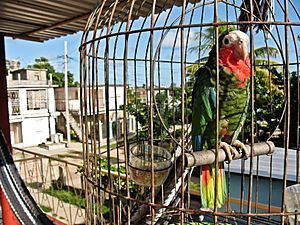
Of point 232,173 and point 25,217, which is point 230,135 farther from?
point 232,173

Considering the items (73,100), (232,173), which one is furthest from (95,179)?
(73,100)

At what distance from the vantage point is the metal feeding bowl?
3.20 ft

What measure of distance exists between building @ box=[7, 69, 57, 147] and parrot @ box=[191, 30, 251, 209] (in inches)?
347

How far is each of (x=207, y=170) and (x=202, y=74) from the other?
0.34 metres

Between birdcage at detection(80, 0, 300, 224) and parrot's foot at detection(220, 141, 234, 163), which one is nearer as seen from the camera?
birdcage at detection(80, 0, 300, 224)

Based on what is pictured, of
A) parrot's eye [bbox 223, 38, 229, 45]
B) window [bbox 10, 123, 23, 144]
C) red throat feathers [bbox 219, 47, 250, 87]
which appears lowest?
window [bbox 10, 123, 23, 144]

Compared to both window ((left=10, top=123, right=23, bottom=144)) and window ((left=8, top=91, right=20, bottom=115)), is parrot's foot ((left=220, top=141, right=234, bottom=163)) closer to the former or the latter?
window ((left=8, top=91, right=20, bottom=115))

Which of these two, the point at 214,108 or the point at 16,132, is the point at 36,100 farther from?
the point at 214,108

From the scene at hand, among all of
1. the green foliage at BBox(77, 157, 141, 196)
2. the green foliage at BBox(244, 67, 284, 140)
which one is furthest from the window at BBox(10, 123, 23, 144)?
the green foliage at BBox(244, 67, 284, 140)

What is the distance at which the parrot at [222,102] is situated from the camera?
93 cm

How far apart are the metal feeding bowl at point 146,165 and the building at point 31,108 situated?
8638 millimetres

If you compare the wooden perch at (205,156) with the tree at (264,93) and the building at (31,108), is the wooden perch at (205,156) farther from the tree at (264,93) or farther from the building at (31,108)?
the building at (31,108)

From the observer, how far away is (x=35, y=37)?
1.78m

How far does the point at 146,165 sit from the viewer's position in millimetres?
1042
